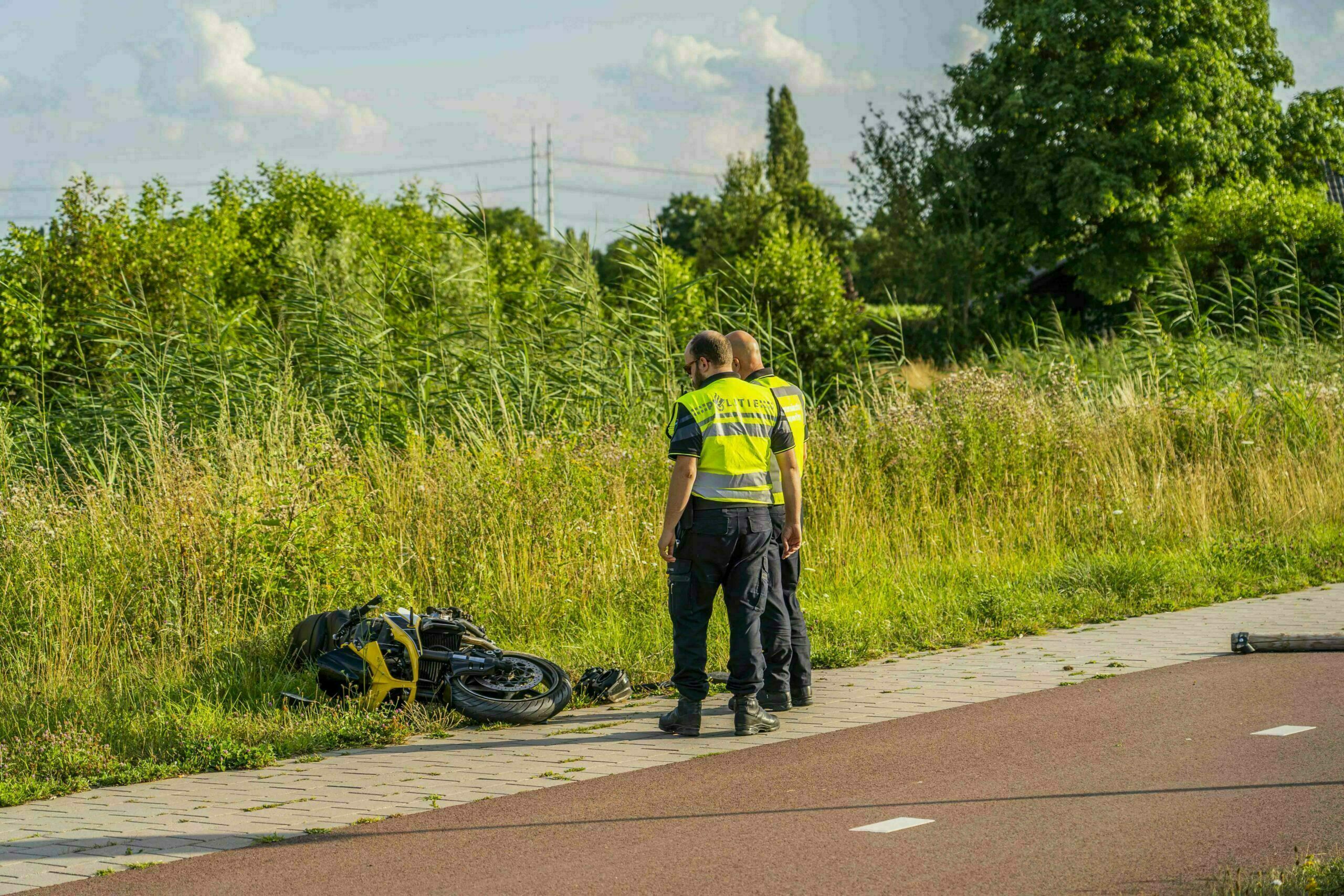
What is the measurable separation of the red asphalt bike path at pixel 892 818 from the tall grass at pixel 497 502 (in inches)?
72.9

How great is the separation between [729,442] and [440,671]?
2.15 meters

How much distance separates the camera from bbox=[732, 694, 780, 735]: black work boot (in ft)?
23.0

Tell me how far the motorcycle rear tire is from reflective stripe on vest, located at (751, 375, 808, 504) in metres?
1.66

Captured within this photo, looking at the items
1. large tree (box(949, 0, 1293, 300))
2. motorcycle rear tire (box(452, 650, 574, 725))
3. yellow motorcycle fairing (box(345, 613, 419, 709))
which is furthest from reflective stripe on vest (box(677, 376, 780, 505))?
large tree (box(949, 0, 1293, 300))

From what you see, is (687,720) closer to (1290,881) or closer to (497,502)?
(1290,881)

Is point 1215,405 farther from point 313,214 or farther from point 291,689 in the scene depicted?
point 313,214

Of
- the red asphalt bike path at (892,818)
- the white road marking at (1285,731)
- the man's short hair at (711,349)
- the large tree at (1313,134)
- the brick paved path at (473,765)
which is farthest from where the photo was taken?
the large tree at (1313,134)

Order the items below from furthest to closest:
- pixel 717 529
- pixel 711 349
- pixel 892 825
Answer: pixel 711 349 → pixel 717 529 → pixel 892 825

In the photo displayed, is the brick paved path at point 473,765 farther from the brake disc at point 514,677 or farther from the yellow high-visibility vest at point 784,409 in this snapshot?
the yellow high-visibility vest at point 784,409

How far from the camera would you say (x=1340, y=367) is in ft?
57.2

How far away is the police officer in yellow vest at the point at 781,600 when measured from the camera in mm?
7480

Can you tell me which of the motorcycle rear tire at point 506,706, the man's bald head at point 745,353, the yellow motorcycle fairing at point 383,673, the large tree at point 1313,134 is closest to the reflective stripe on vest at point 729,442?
the man's bald head at point 745,353

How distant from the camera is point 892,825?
5.10 m

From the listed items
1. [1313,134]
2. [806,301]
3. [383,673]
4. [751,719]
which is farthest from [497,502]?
[1313,134]
